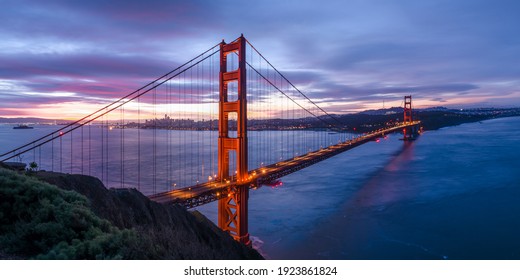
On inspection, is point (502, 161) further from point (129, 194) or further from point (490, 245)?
point (129, 194)

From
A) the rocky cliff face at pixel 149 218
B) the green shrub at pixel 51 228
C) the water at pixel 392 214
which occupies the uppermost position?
the green shrub at pixel 51 228

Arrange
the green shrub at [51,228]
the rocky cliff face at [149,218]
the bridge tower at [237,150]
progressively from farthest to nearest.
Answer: the bridge tower at [237,150], the rocky cliff face at [149,218], the green shrub at [51,228]

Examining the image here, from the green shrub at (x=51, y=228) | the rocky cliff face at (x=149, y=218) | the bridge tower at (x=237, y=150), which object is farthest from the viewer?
the bridge tower at (x=237, y=150)

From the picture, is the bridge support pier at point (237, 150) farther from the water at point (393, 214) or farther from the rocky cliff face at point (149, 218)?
the rocky cliff face at point (149, 218)

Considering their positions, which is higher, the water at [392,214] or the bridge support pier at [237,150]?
the bridge support pier at [237,150]

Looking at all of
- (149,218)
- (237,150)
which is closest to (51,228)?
(149,218)

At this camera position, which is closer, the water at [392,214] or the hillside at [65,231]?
the hillside at [65,231]

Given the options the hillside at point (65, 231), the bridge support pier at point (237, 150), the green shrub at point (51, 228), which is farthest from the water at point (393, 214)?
the green shrub at point (51, 228)

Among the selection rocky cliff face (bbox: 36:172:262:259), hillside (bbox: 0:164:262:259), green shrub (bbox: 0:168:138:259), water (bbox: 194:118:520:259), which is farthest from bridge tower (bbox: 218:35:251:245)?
green shrub (bbox: 0:168:138:259)
